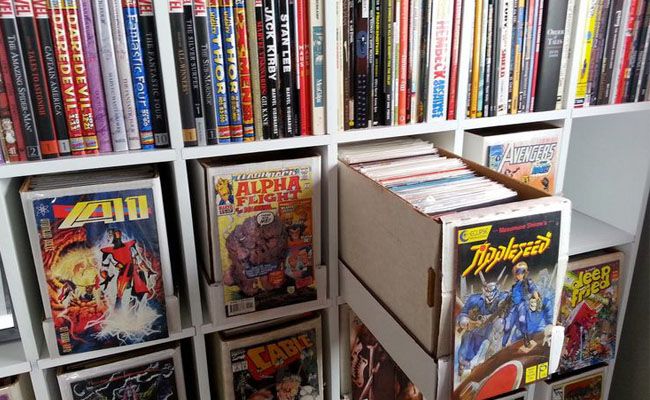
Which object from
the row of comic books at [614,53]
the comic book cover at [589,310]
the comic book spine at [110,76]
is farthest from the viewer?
the comic book cover at [589,310]

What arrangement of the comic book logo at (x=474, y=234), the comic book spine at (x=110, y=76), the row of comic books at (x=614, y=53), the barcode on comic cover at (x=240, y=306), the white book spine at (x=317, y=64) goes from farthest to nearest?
the row of comic books at (x=614, y=53), the barcode on comic cover at (x=240, y=306), the white book spine at (x=317, y=64), the comic book spine at (x=110, y=76), the comic book logo at (x=474, y=234)

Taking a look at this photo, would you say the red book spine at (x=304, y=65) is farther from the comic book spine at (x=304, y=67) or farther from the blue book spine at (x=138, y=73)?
the blue book spine at (x=138, y=73)

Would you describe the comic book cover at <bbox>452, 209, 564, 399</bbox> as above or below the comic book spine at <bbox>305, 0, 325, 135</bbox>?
below

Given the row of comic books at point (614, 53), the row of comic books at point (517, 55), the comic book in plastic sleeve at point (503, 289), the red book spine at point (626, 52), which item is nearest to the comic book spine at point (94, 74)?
the comic book in plastic sleeve at point (503, 289)

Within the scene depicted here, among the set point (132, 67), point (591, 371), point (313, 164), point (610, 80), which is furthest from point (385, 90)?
point (591, 371)

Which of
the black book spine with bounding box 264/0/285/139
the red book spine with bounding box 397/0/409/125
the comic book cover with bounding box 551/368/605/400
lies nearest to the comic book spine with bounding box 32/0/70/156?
the black book spine with bounding box 264/0/285/139

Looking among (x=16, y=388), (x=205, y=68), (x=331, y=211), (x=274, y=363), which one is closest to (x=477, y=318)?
(x=331, y=211)

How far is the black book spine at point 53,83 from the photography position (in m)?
0.81

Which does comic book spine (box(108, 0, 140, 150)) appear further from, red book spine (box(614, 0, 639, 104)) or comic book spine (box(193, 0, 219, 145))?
red book spine (box(614, 0, 639, 104))

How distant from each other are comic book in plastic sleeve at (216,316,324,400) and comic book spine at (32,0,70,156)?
0.49m

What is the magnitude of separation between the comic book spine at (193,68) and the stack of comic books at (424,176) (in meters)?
0.28

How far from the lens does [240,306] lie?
104cm

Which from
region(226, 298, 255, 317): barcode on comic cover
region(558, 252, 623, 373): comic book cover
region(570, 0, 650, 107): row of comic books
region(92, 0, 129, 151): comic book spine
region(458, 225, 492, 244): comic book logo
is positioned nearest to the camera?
region(458, 225, 492, 244): comic book logo

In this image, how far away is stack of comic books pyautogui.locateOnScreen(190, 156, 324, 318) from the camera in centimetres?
97
